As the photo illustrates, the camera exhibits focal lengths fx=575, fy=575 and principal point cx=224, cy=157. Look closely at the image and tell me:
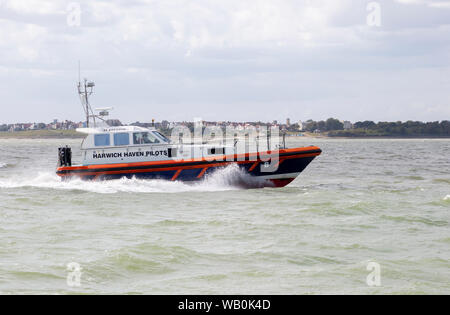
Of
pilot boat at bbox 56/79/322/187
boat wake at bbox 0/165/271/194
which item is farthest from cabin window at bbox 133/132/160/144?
boat wake at bbox 0/165/271/194

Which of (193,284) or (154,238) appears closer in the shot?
(193,284)

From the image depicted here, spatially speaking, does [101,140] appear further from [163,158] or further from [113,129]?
[163,158]

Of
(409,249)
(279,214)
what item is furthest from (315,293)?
(279,214)

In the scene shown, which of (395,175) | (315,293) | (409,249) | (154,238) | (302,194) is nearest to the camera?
(315,293)

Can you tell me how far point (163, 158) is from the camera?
17.9 meters

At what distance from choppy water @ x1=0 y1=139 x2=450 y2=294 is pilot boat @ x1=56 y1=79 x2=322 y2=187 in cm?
34

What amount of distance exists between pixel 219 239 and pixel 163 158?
794 centimetres

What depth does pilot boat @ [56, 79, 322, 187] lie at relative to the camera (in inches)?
695

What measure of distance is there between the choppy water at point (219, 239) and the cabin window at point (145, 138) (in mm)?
1308

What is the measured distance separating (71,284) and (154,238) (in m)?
2.97

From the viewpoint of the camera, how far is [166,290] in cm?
734

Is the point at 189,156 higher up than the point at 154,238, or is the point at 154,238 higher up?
the point at 189,156

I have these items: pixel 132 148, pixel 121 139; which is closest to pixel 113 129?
pixel 121 139
